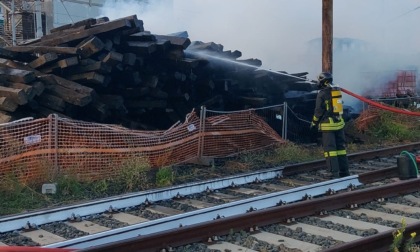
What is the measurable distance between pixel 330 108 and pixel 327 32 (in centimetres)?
580

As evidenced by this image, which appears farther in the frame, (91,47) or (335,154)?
(91,47)

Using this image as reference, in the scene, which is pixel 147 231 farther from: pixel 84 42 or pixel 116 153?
pixel 84 42

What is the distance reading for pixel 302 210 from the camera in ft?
22.8

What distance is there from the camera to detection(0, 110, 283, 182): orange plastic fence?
352 inches

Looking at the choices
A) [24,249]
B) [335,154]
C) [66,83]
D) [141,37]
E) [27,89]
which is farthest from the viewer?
[141,37]

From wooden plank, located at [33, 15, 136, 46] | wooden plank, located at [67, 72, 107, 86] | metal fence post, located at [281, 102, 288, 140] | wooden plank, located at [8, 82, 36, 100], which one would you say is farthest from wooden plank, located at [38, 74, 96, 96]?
metal fence post, located at [281, 102, 288, 140]

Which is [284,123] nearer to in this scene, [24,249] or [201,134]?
[201,134]

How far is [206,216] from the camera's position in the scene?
6.72 m

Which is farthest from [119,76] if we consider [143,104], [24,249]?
Answer: [24,249]

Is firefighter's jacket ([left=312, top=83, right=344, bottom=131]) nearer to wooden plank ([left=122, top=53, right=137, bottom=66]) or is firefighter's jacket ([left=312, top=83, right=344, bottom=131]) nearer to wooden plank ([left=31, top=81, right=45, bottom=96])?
wooden plank ([left=122, top=53, right=137, bottom=66])

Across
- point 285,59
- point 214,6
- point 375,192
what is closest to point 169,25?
Result: point 214,6

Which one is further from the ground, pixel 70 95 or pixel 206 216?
pixel 70 95

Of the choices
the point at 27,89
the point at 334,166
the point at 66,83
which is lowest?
the point at 334,166

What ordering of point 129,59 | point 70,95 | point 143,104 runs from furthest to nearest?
point 143,104
point 129,59
point 70,95
